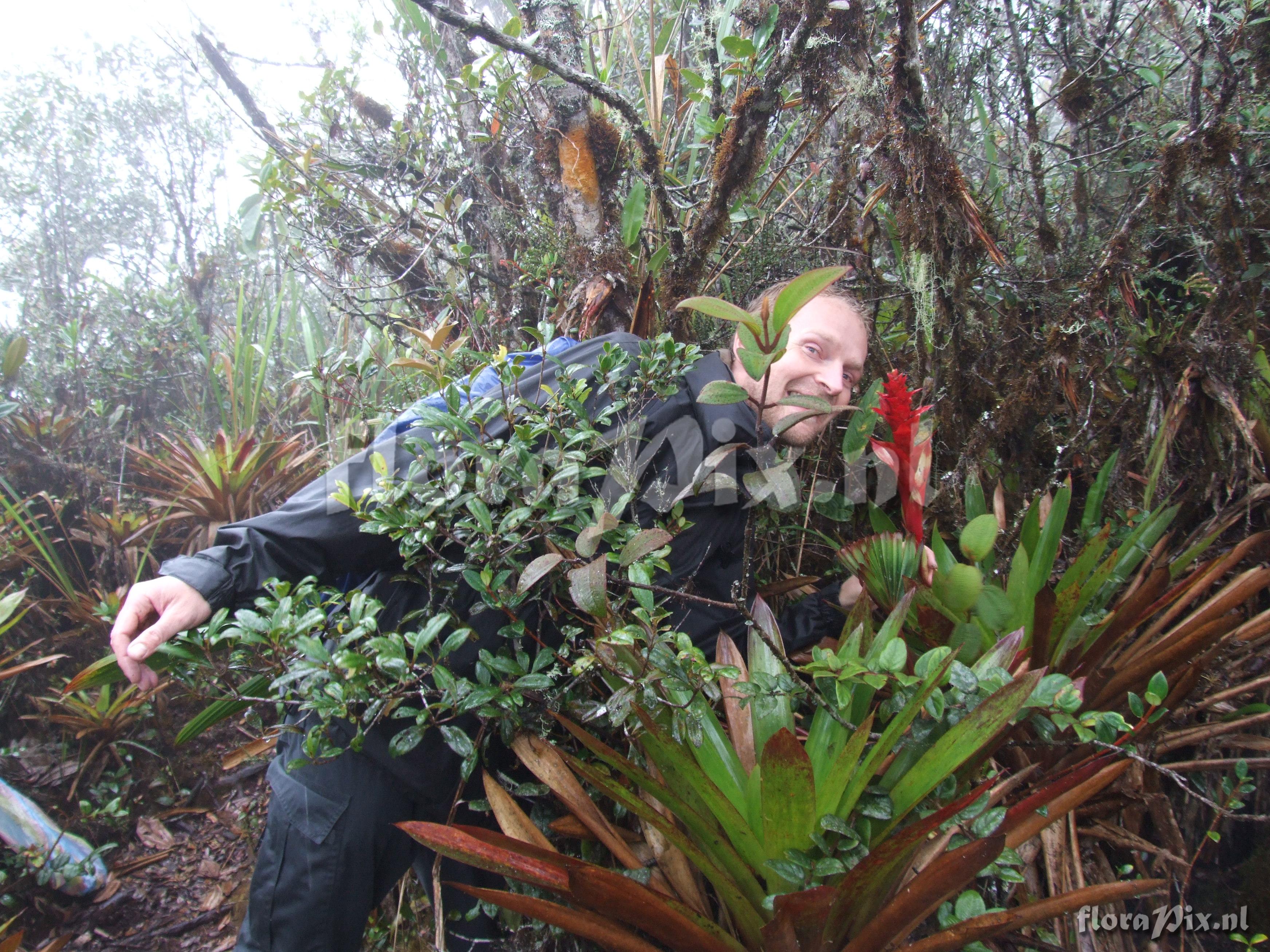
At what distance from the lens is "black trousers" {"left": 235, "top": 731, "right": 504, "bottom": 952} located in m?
1.32

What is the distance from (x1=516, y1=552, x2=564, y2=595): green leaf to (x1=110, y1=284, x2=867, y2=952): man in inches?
11.5

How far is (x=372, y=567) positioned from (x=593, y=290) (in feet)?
3.52

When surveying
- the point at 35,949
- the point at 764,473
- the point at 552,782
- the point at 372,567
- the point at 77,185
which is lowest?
the point at 35,949

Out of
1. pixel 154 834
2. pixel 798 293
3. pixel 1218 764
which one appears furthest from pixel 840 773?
pixel 154 834

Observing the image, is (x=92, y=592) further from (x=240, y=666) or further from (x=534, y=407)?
(x=534, y=407)

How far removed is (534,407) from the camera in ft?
4.24

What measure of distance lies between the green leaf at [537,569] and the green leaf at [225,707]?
0.53 m

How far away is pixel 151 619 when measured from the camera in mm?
1122

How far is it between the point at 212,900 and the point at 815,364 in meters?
2.82

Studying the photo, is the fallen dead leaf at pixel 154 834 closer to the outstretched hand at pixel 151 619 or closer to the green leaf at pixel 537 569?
the outstretched hand at pixel 151 619

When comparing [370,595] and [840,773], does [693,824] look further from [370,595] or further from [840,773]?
[370,595]

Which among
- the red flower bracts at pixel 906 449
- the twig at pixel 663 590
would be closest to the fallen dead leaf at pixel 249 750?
the twig at pixel 663 590

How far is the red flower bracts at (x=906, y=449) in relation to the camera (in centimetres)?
111

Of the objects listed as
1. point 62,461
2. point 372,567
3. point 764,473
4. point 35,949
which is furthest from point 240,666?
point 62,461
